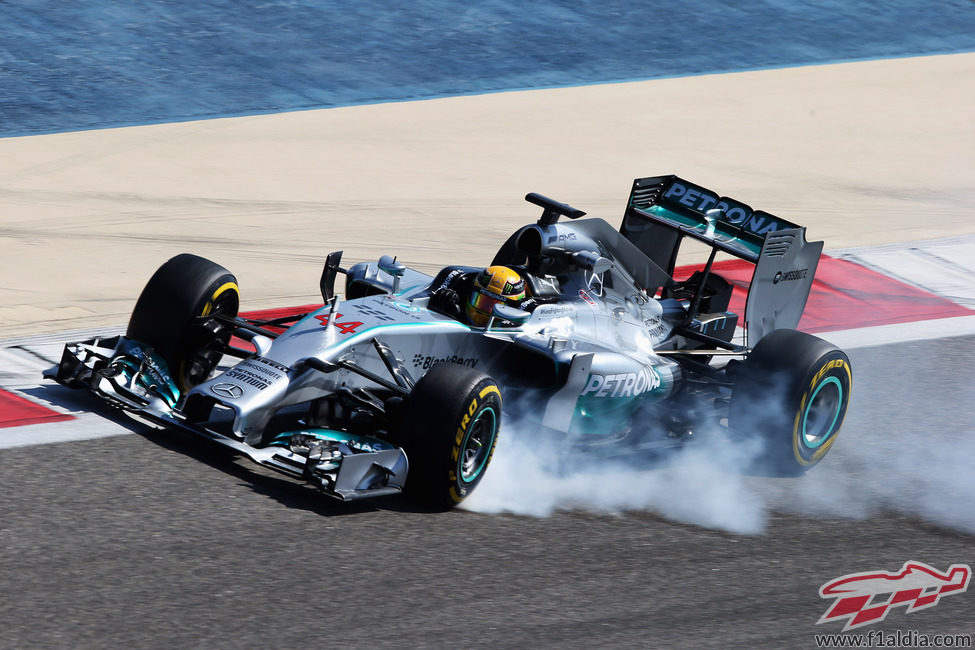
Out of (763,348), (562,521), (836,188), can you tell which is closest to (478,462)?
(562,521)

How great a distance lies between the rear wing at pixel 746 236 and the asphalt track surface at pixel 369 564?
1528 mm

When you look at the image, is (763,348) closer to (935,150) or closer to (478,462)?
(478,462)

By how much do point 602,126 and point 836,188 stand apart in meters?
3.20

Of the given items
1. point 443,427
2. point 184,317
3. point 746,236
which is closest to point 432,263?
point 746,236

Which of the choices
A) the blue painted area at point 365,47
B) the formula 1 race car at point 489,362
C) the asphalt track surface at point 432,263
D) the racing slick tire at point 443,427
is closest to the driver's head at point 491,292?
the formula 1 race car at point 489,362

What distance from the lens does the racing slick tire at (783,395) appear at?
842 centimetres

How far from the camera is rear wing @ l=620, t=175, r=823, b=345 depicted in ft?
29.8

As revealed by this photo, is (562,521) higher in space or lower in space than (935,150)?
lower

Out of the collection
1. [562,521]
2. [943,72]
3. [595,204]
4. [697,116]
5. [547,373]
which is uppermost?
[943,72]

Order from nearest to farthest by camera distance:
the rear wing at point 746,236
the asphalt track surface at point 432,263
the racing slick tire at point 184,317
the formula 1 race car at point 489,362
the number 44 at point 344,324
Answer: the asphalt track surface at point 432,263, the formula 1 race car at point 489,362, the number 44 at point 344,324, the racing slick tire at point 184,317, the rear wing at point 746,236

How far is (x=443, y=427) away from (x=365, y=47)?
12851mm

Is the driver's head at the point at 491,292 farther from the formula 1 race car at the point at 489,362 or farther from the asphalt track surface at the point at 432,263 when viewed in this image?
the asphalt track surface at the point at 432,263

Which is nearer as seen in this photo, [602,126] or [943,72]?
[602,126]

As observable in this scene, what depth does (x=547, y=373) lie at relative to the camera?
325 inches
